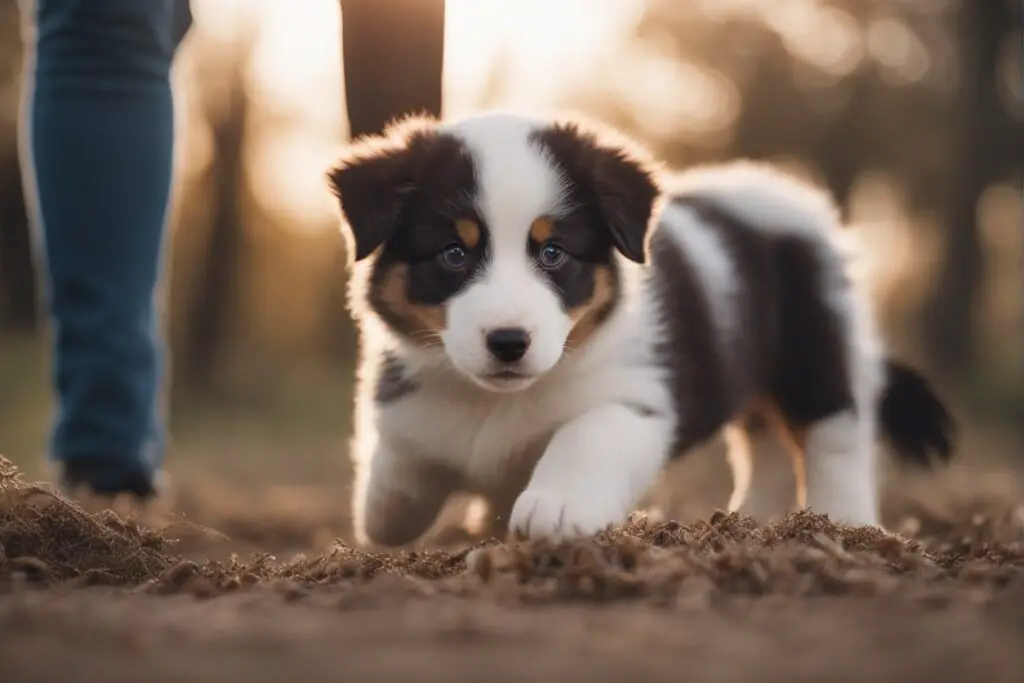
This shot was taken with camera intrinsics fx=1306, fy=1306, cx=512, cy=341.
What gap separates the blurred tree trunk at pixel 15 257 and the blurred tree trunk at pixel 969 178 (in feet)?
35.3

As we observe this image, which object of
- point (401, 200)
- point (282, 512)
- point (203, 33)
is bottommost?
point (282, 512)

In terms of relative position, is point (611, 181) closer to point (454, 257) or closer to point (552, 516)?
point (454, 257)

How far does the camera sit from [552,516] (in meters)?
2.40

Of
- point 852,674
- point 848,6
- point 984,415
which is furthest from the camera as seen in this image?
point 848,6

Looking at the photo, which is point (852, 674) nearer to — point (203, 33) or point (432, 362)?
point (432, 362)

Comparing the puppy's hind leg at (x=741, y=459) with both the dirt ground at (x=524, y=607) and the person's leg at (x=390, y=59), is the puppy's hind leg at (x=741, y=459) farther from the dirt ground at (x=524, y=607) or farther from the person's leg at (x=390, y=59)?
the person's leg at (x=390, y=59)

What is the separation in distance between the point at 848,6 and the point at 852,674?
509 inches

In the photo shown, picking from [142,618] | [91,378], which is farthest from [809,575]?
[91,378]

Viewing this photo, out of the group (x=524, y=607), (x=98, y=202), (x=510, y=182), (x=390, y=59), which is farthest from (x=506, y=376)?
(x=98, y=202)

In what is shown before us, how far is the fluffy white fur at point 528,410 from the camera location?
8.50 feet

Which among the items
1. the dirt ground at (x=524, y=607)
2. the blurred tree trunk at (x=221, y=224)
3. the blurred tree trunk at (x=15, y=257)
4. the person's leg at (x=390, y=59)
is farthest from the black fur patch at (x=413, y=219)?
the blurred tree trunk at (x=15, y=257)

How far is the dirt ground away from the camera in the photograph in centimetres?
145

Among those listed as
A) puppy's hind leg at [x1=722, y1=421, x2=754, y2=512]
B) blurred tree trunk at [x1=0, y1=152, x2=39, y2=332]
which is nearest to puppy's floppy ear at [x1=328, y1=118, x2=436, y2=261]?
puppy's hind leg at [x1=722, y1=421, x2=754, y2=512]

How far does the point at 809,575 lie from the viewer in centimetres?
200
